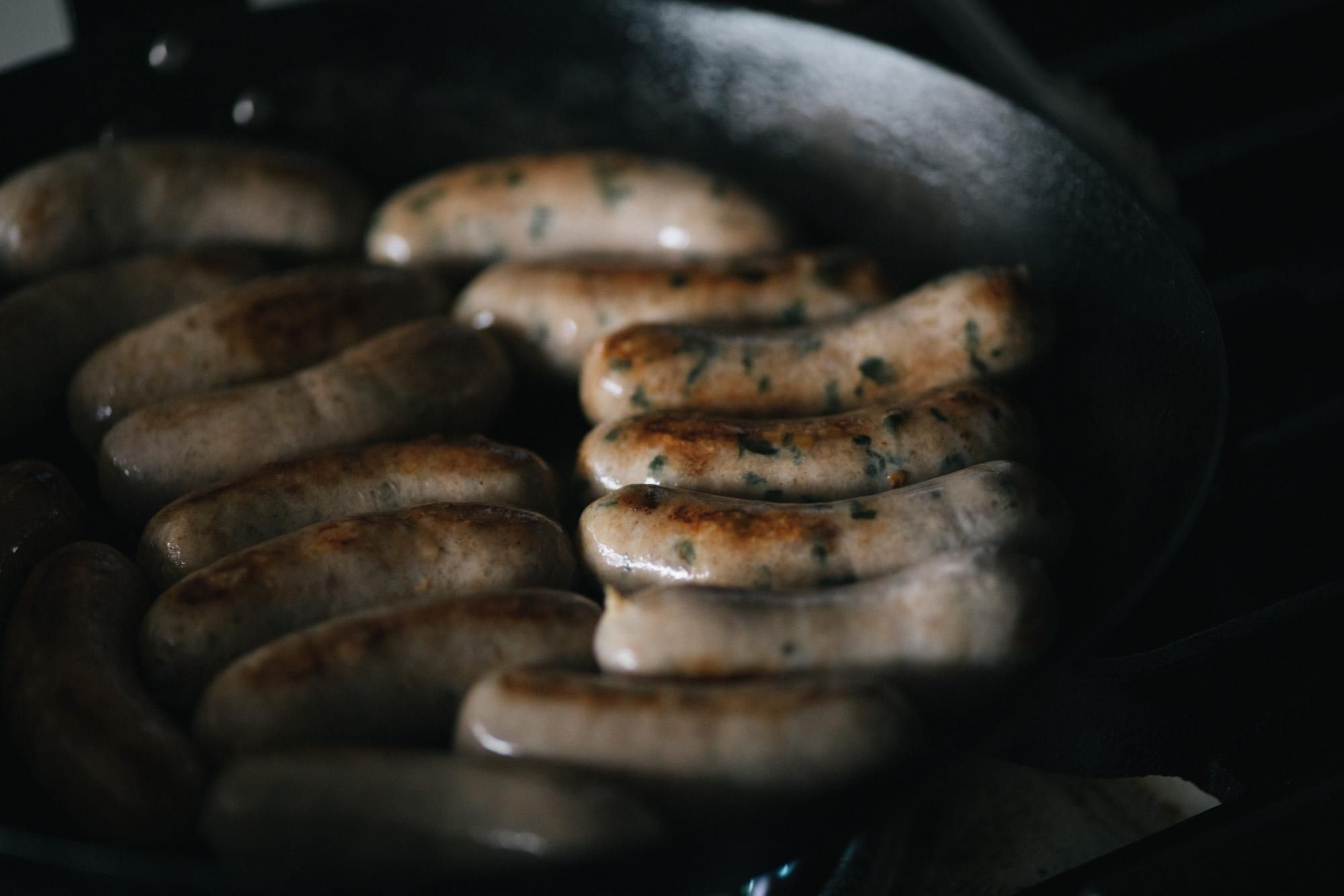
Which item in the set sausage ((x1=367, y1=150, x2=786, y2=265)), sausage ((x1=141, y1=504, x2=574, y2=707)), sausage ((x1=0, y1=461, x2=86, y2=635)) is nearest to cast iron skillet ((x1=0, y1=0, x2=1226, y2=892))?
sausage ((x1=367, y1=150, x2=786, y2=265))

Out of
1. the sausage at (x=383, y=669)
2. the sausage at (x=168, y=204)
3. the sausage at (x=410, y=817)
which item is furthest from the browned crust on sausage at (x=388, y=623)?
the sausage at (x=168, y=204)

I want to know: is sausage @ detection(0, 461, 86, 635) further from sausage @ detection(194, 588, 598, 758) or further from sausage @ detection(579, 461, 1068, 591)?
sausage @ detection(579, 461, 1068, 591)

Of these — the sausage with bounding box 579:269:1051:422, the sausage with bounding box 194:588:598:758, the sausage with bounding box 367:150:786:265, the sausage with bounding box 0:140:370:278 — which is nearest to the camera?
the sausage with bounding box 194:588:598:758

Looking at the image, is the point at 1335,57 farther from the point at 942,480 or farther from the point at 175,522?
the point at 175,522

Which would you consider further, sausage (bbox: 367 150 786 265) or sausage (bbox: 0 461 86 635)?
sausage (bbox: 367 150 786 265)

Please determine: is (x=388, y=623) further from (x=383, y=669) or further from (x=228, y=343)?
(x=228, y=343)

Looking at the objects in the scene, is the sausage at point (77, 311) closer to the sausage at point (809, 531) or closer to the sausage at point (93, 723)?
the sausage at point (93, 723)
